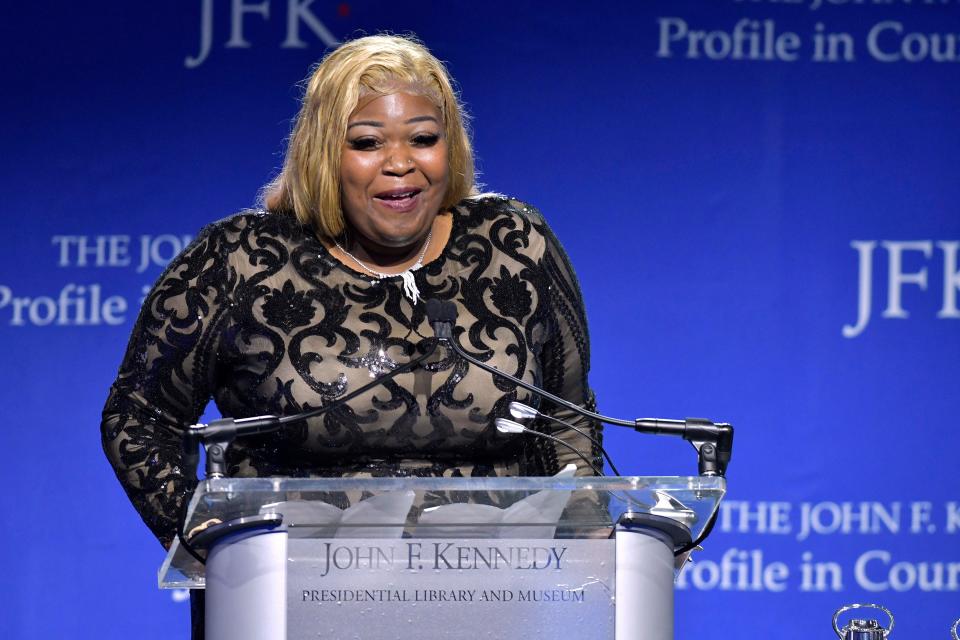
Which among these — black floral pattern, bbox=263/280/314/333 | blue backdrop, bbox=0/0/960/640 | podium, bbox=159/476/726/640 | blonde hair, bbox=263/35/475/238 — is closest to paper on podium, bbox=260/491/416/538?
podium, bbox=159/476/726/640

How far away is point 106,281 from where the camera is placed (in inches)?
139

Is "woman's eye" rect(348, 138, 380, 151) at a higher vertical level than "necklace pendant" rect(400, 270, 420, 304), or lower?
higher

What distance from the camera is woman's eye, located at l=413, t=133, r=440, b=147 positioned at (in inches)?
90.2

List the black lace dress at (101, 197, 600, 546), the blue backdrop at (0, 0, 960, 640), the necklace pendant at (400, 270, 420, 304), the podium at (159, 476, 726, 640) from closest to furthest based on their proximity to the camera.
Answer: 1. the podium at (159, 476, 726, 640)
2. the black lace dress at (101, 197, 600, 546)
3. the necklace pendant at (400, 270, 420, 304)
4. the blue backdrop at (0, 0, 960, 640)

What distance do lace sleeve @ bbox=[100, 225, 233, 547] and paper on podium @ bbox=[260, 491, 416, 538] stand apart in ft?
2.23

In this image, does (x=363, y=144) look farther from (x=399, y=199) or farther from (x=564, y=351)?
(x=564, y=351)

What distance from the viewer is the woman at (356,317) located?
2.22 meters

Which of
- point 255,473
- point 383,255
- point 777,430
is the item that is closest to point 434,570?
point 255,473

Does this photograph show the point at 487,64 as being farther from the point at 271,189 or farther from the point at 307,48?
the point at 271,189

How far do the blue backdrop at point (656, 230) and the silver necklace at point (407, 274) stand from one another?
1.19 meters

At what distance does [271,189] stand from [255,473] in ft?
1.68

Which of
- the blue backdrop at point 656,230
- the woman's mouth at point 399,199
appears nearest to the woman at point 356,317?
the woman's mouth at point 399,199

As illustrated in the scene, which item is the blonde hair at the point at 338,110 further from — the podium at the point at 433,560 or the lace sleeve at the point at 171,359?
the podium at the point at 433,560

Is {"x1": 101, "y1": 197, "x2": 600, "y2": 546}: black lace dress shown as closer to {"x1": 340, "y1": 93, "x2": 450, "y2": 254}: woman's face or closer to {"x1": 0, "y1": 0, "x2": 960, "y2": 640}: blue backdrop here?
{"x1": 340, "y1": 93, "x2": 450, "y2": 254}: woman's face
